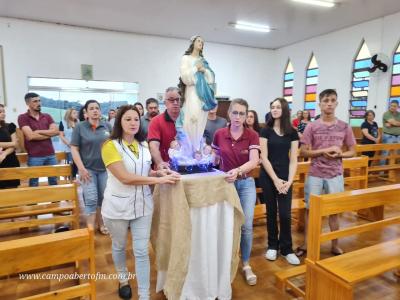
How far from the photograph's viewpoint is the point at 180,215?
1679mm

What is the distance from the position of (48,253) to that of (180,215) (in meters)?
0.70

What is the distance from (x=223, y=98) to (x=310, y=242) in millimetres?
7560

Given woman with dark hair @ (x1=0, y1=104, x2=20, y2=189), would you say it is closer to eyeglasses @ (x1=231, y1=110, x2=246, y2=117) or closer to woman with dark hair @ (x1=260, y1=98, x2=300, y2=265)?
eyeglasses @ (x1=231, y1=110, x2=246, y2=117)

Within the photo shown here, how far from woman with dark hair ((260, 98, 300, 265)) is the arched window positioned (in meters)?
7.49

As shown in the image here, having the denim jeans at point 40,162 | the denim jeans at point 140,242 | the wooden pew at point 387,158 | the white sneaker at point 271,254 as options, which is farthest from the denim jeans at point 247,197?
the wooden pew at point 387,158

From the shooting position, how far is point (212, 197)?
1.78 meters

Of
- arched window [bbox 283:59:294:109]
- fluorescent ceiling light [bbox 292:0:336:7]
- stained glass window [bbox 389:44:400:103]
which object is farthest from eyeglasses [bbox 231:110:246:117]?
arched window [bbox 283:59:294:109]

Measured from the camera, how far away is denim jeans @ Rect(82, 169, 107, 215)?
2.80 m

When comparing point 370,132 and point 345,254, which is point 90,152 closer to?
point 345,254

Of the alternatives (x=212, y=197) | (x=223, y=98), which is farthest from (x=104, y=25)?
(x=212, y=197)

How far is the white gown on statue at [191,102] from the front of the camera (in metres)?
1.78

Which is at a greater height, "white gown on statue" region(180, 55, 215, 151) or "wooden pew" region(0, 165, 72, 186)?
"white gown on statue" region(180, 55, 215, 151)

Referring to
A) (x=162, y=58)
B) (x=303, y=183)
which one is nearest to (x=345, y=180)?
(x=303, y=183)

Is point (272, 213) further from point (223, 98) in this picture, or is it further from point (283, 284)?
point (223, 98)
